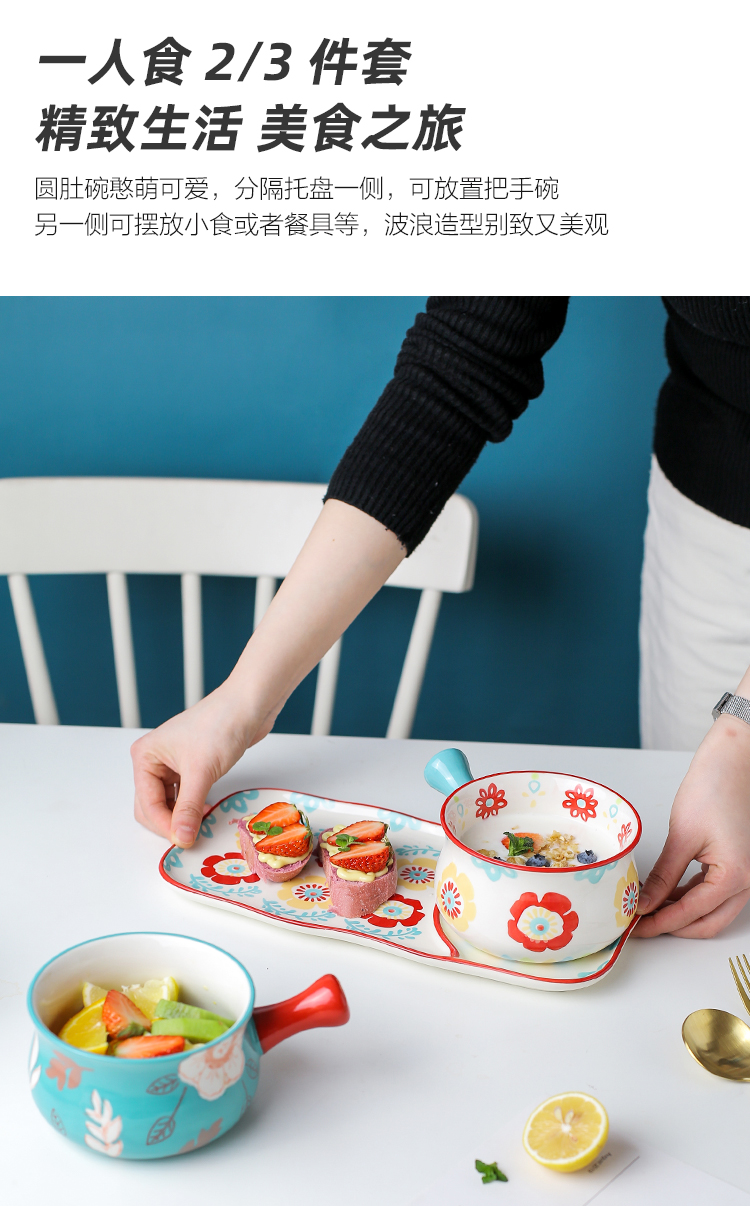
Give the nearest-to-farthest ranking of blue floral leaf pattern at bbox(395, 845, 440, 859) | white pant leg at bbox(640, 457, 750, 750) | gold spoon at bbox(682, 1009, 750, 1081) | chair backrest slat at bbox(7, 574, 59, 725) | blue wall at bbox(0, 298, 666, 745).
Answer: gold spoon at bbox(682, 1009, 750, 1081)
blue floral leaf pattern at bbox(395, 845, 440, 859)
white pant leg at bbox(640, 457, 750, 750)
chair backrest slat at bbox(7, 574, 59, 725)
blue wall at bbox(0, 298, 666, 745)

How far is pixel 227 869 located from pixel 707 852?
365 mm

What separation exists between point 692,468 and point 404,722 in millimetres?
496

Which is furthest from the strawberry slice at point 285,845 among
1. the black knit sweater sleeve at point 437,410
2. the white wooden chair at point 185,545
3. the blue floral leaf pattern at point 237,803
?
the white wooden chair at point 185,545

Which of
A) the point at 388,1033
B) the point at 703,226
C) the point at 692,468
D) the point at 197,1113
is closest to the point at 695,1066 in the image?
the point at 388,1033

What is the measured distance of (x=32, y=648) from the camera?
4.41 ft

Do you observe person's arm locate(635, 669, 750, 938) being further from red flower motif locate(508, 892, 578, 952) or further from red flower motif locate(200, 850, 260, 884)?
red flower motif locate(200, 850, 260, 884)

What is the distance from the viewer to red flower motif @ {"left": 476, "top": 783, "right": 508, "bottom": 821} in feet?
2.44

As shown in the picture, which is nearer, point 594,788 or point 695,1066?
point 695,1066

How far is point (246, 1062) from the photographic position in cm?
52

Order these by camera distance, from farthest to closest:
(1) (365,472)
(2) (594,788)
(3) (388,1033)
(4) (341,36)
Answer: (4) (341,36) < (1) (365,472) < (2) (594,788) < (3) (388,1033)

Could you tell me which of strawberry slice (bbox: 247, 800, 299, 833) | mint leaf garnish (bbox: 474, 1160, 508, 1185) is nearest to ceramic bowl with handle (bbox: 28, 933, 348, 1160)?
mint leaf garnish (bbox: 474, 1160, 508, 1185)

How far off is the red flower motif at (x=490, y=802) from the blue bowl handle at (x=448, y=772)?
18mm

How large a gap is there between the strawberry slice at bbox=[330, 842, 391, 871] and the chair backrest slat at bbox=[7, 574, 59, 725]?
740mm

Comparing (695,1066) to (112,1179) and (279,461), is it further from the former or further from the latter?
(279,461)
